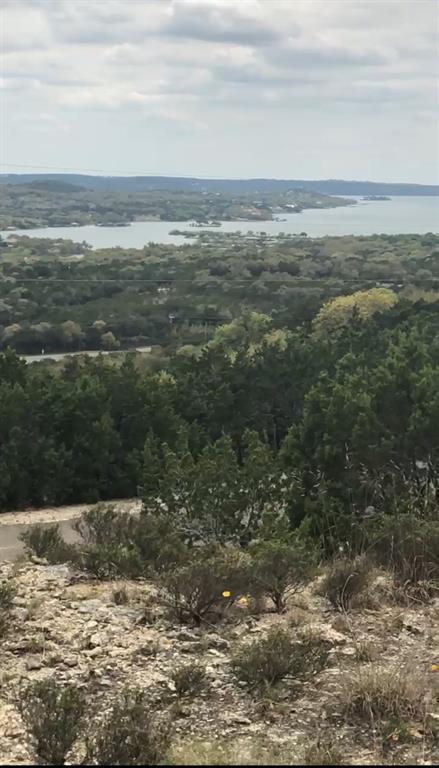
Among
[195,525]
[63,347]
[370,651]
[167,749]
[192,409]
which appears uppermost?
[167,749]

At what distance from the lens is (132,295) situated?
7338cm

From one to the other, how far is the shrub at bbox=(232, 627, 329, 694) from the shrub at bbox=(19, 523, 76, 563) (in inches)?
166

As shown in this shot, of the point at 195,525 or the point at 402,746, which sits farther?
the point at 195,525

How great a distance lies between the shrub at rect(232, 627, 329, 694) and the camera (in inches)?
226

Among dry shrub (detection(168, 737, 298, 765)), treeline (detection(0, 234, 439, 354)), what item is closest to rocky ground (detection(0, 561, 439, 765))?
dry shrub (detection(168, 737, 298, 765))

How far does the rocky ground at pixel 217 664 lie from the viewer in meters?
4.82

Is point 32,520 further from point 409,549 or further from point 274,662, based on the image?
point 274,662

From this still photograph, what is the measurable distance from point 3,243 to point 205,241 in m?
26.9

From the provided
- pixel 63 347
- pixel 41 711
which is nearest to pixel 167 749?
pixel 41 711

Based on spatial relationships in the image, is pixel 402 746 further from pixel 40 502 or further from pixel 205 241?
pixel 205 241

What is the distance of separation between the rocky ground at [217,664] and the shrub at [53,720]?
0.10m

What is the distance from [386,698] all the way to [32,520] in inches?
567

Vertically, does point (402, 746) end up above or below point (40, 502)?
above

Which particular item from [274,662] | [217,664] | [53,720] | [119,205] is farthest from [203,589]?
[119,205]
